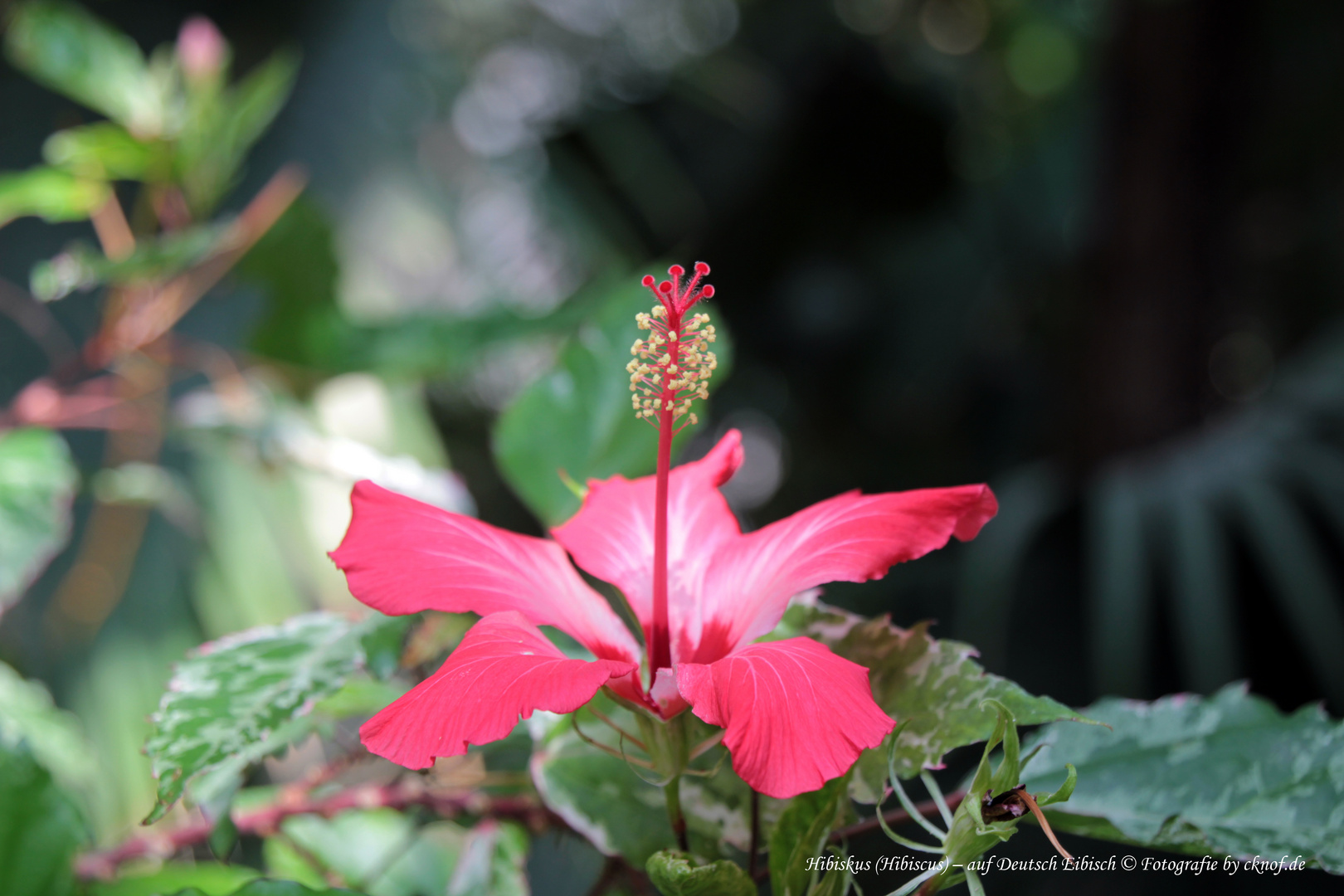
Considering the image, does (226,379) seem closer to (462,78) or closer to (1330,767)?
(1330,767)

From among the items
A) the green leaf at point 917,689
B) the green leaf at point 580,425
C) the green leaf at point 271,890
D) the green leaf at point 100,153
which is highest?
the green leaf at point 100,153

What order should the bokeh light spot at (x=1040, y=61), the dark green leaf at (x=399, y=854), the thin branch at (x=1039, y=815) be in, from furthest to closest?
the bokeh light spot at (x=1040, y=61)
the dark green leaf at (x=399, y=854)
the thin branch at (x=1039, y=815)

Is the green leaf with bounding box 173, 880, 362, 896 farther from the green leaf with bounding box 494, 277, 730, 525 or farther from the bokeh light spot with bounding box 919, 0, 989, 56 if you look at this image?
the bokeh light spot with bounding box 919, 0, 989, 56

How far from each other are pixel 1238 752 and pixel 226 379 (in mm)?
479

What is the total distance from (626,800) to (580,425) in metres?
0.14

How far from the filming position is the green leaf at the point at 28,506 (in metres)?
0.31

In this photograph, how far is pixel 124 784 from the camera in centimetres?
55

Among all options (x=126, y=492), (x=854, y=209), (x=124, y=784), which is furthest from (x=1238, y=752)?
(x=854, y=209)

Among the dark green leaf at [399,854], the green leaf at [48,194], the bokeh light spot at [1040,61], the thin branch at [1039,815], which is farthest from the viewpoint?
the bokeh light spot at [1040,61]

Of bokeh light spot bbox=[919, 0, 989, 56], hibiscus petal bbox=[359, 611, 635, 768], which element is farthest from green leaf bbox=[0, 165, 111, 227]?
bokeh light spot bbox=[919, 0, 989, 56]

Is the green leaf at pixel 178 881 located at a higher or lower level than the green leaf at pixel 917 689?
lower

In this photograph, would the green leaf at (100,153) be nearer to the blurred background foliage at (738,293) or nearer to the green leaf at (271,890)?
the blurred background foliage at (738,293)

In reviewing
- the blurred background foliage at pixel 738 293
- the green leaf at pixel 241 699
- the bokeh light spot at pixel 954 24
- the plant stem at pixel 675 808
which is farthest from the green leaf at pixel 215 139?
the bokeh light spot at pixel 954 24

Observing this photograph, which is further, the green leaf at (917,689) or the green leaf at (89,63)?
the green leaf at (89,63)
